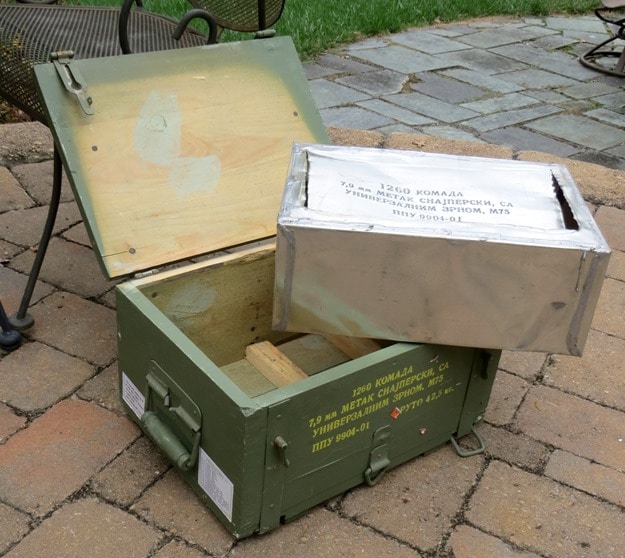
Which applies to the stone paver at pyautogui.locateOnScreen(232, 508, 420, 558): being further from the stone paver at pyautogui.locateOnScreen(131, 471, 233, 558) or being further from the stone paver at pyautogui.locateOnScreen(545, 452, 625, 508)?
the stone paver at pyautogui.locateOnScreen(545, 452, 625, 508)

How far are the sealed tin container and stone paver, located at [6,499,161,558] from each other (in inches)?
21.5

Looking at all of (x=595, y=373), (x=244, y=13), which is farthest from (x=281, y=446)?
(x=244, y=13)

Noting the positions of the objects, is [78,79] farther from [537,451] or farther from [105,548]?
[537,451]

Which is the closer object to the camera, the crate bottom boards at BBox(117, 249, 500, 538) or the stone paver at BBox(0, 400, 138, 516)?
the crate bottom boards at BBox(117, 249, 500, 538)

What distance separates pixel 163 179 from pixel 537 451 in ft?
3.88

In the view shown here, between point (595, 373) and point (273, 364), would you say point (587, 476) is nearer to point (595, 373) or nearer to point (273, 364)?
point (595, 373)

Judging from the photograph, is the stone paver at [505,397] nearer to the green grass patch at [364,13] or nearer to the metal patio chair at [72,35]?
the metal patio chair at [72,35]

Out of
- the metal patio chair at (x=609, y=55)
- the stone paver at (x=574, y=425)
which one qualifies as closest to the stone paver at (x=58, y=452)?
the stone paver at (x=574, y=425)

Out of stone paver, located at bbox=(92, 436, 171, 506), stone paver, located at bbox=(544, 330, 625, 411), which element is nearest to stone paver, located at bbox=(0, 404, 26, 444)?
stone paver, located at bbox=(92, 436, 171, 506)

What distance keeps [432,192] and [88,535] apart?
107 centimetres

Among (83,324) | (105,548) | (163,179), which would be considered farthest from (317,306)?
(83,324)

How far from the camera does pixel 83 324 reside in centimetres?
249

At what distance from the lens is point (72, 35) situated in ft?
8.44

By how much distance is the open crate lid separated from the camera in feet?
6.39
